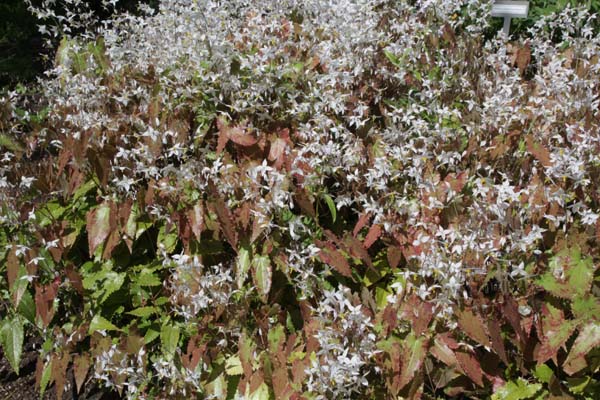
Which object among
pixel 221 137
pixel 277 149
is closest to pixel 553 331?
pixel 277 149

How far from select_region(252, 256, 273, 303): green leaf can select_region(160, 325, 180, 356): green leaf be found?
1.45 ft

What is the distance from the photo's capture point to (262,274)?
265 cm

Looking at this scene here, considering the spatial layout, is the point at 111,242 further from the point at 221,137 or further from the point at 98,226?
the point at 221,137

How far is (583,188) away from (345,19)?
1.71 m

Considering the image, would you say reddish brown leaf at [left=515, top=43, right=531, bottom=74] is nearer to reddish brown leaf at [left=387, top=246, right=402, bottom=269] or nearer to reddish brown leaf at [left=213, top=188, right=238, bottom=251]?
reddish brown leaf at [left=387, top=246, right=402, bottom=269]

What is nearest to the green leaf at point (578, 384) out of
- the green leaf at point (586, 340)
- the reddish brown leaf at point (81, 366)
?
the green leaf at point (586, 340)

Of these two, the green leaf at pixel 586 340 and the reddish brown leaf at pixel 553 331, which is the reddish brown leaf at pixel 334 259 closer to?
the reddish brown leaf at pixel 553 331

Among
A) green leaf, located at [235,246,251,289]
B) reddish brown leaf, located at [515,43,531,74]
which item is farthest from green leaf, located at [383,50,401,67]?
green leaf, located at [235,246,251,289]

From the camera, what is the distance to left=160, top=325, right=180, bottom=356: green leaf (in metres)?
2.74

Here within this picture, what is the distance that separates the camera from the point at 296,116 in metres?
3.10

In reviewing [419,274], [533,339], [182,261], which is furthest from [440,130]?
[182,261]

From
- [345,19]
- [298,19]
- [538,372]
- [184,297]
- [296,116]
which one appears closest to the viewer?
[538,372]

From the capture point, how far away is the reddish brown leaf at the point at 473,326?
225cm

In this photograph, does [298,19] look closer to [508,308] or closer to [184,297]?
[184,297]
